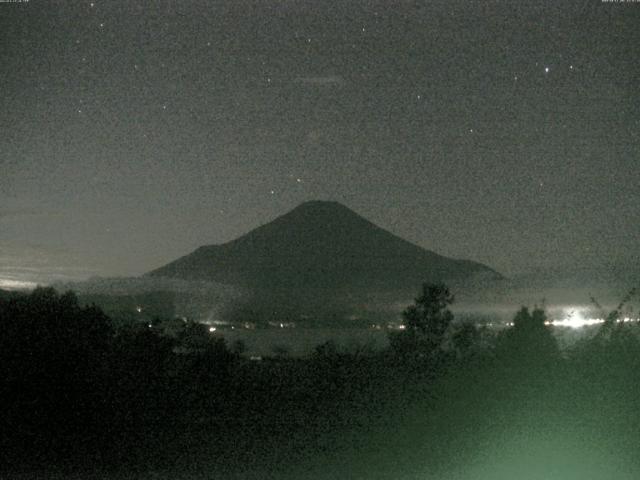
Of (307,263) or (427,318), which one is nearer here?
(427,318)

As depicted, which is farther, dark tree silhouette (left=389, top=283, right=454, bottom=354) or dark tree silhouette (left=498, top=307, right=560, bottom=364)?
dark tree silhouette (left=389, top=283, right=454, bottom=354)

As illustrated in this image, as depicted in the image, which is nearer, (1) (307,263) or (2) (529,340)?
(2) (529,340)

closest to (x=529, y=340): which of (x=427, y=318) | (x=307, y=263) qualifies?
(x=427, y=318)

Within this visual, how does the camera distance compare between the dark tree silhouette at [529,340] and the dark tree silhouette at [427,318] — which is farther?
the dark tree silhouette at [427,318]

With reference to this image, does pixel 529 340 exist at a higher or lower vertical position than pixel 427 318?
lower

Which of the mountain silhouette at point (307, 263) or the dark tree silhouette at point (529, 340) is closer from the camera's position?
the dark tree silhouette at point (529, 340)

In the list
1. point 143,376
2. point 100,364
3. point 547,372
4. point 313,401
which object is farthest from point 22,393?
point 547,372

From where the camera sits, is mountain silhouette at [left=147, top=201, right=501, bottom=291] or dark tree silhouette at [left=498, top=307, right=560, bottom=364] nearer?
dark tree silhouette at [left=498, top=307, right=560, bottom=364]

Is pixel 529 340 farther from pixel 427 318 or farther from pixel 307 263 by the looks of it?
pixel 307 263

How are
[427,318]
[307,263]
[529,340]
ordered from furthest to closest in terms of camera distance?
[307,263], [427,318], [529,340]

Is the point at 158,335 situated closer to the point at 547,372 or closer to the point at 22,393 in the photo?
the point at 22,393

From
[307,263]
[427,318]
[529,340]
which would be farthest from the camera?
[307,263]
